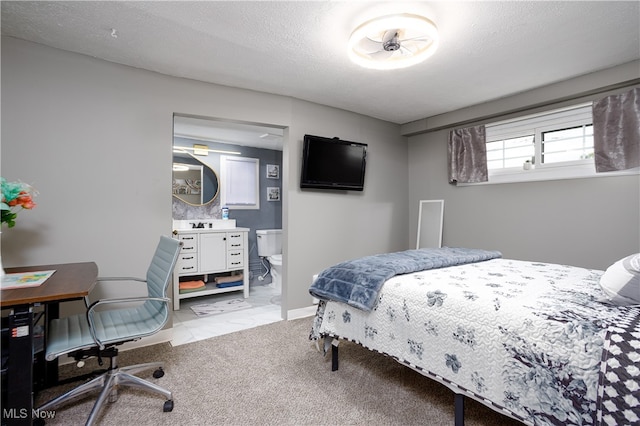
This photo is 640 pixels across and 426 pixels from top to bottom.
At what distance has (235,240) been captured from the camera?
4.27 m

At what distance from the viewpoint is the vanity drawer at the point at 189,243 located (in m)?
3.91

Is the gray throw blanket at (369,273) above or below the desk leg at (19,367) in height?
above

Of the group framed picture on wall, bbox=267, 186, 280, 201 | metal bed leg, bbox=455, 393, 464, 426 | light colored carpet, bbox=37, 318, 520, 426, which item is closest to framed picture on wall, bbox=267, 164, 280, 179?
framed picture on wall, bbox=267, 186, 280, 201

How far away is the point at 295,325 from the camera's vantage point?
3170 millimetres

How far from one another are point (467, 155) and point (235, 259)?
10.8 ft

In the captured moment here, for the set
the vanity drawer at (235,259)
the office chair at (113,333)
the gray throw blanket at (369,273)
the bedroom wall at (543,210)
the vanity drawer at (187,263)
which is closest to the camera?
the office chair at (113,333)

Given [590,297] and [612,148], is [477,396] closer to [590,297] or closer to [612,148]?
[590,297]

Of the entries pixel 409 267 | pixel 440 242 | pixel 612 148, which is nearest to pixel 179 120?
pixel 409 267

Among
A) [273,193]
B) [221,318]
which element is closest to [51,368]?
[221,318]

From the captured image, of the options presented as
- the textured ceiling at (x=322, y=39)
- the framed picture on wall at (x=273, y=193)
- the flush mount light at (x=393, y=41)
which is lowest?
the framed picture on wall at (x=273, y=193)

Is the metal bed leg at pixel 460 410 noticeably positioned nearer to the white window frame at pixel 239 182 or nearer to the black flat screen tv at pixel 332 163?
the black flat screen tv at pixel 332 163

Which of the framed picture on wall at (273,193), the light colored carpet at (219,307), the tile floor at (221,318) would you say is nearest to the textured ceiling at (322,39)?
the framed picture on wall at (273,193)

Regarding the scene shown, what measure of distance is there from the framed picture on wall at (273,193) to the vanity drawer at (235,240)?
1.09 metres

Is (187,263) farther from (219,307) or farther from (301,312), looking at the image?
(301,312)
